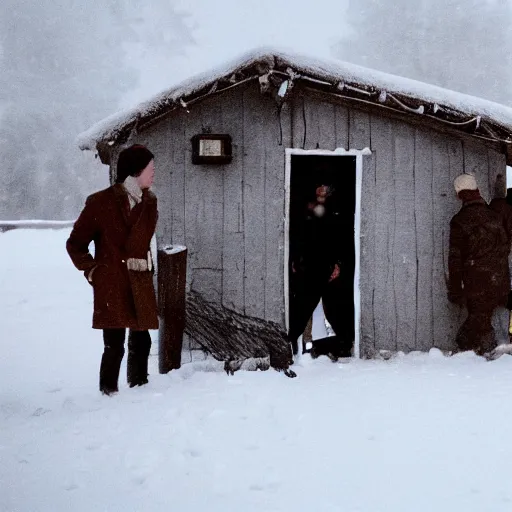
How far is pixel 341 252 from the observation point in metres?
7.26

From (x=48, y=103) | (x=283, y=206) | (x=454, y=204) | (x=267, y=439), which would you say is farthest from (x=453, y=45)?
(x=267, y=439)

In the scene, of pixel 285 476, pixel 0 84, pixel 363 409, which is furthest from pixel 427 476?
pixel 0 84

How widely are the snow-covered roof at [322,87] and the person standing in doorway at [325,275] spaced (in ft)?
4.25

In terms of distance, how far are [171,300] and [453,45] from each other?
1086 inches

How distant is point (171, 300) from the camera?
5.64 meters

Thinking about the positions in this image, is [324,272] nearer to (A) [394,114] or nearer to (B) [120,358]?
(A) [394,114]

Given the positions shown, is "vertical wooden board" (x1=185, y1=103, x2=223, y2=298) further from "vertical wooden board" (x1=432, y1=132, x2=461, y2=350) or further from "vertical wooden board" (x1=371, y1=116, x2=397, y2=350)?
"vertical wooden board" (x1=432, y1=132, x2=461, y2=350)

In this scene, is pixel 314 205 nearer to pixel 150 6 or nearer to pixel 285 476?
pixel 285 476

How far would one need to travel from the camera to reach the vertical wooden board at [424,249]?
6895 mm

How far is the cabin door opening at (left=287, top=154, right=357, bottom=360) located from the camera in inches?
277

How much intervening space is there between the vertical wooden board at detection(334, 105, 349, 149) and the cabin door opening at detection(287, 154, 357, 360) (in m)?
0.32

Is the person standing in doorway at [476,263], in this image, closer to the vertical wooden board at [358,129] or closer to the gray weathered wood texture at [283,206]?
the gray weathered wood texture at [283,206]

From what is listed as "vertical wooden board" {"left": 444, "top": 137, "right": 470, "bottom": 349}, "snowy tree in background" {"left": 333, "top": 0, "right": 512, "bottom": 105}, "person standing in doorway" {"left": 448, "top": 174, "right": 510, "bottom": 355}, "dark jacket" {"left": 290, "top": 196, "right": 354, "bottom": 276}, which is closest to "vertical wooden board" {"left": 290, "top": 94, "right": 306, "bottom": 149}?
"dark jacket" {"left": 290, "top": 196, "right": 354, "bottom": 276}

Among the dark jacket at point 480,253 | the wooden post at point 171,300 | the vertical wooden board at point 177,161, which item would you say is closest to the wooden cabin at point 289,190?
the vertical wooden board at point 177,161
